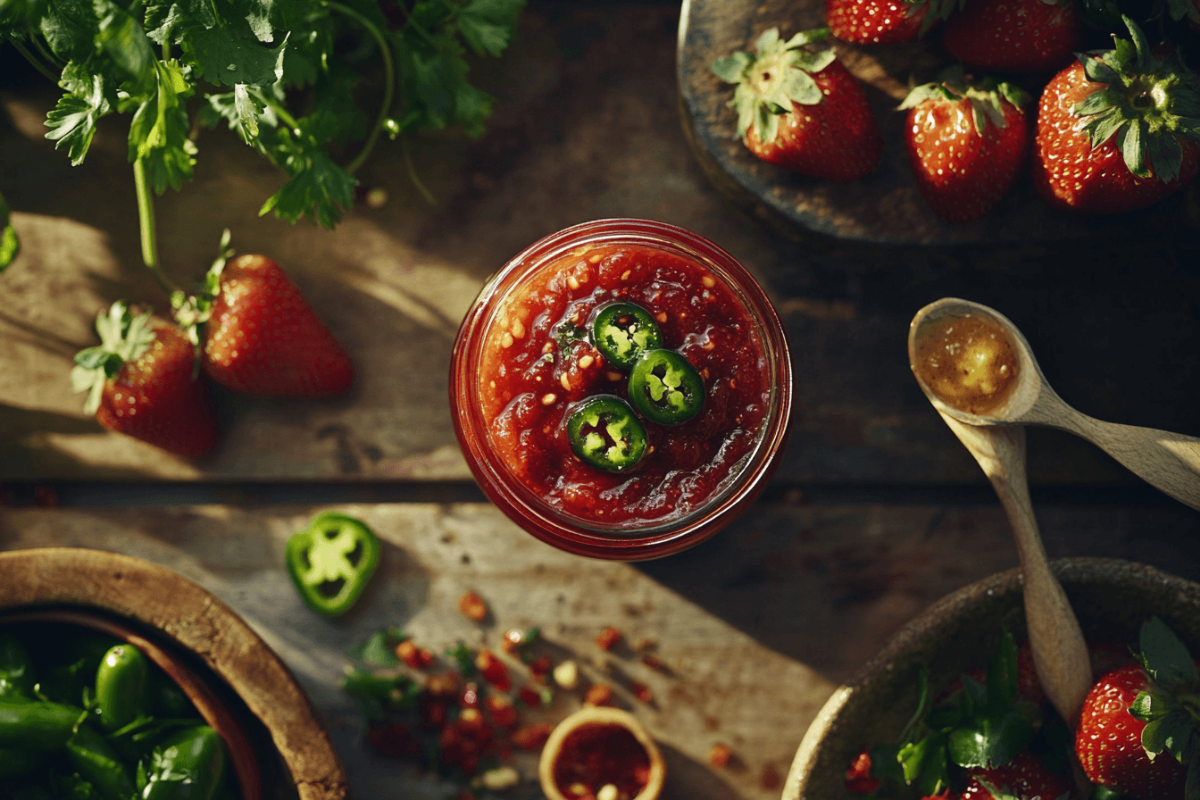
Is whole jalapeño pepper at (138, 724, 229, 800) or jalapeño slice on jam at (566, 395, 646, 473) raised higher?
jalapeño slice on jam at (566, 395, 646, 473)

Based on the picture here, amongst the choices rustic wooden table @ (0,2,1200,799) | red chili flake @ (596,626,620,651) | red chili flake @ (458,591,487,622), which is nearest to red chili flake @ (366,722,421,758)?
rustic wooden table @ (0,2,1200,799)

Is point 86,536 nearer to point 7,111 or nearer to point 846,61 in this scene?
point 7,111

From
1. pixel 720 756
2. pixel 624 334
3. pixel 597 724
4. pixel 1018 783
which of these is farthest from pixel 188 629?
pixel 1018 783

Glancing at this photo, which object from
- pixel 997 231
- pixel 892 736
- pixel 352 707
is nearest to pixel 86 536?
pixel 352 707

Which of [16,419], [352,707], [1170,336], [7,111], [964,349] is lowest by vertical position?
[352,707]

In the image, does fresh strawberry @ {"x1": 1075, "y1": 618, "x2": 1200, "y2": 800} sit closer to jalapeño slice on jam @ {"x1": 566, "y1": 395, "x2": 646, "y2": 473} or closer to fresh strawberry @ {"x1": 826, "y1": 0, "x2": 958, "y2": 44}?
jalapeño slice on jam @ {"x1": 566, "y1": 395, "x2": 646, "y2": 473}

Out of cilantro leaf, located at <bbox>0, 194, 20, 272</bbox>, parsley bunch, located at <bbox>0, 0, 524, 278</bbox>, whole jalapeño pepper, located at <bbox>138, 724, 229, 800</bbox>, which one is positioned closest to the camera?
parsley bunch, located at <bbox>0, 0, 524, 278</bbox>
